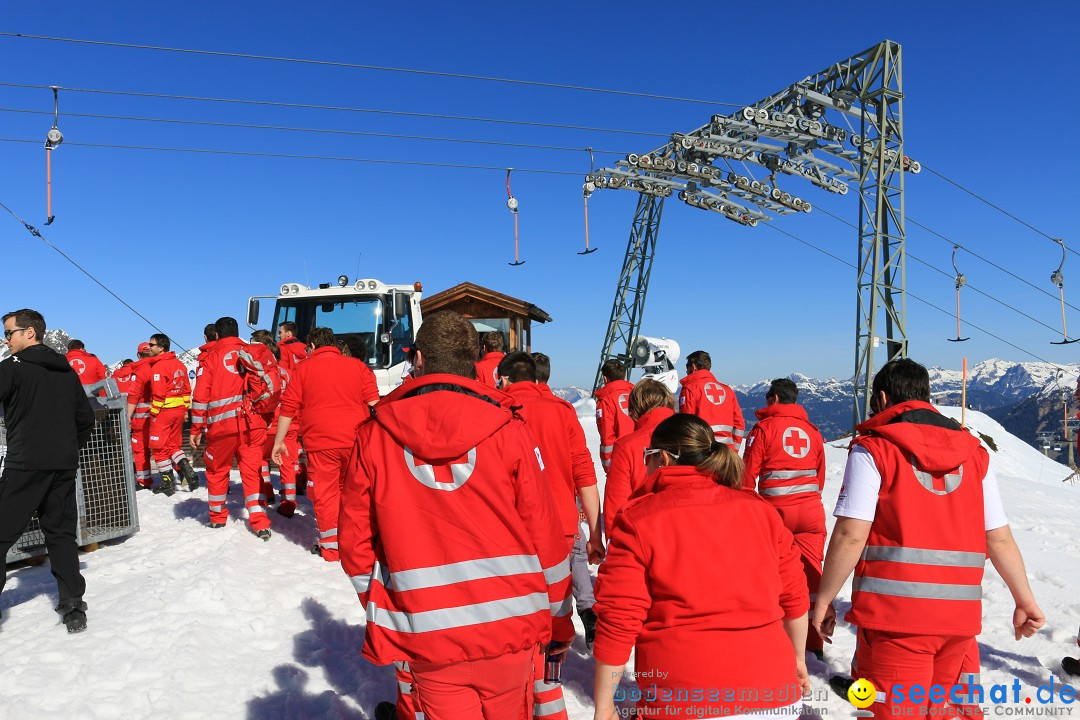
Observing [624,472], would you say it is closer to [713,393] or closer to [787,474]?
[787,474]

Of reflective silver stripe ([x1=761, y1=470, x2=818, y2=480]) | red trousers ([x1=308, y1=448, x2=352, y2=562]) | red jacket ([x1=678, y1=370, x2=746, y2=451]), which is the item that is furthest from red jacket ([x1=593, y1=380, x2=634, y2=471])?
red trousers ([x1=308, y1=448, x2=352, y2=562])

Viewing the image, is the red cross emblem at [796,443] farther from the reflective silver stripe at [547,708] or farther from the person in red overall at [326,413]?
the person in red overall at [326,413]

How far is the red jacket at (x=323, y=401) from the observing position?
5906mm

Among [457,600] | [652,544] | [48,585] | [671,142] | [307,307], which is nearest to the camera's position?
[652,544]

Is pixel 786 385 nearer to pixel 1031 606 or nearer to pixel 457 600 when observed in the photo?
pixel 1031 606

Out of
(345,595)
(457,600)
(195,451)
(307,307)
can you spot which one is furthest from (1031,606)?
(195,451)

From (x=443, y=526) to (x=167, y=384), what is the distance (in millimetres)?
8043

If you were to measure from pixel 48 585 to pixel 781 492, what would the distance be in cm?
562

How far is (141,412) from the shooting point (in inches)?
359

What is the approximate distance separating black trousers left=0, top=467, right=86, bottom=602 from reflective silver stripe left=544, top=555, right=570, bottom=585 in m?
3.53

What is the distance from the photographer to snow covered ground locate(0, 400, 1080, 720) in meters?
3.78

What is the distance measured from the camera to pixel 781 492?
15.2 ft

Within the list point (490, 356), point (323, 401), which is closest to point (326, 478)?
point (323, 401)

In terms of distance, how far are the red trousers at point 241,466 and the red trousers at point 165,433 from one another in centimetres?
241
